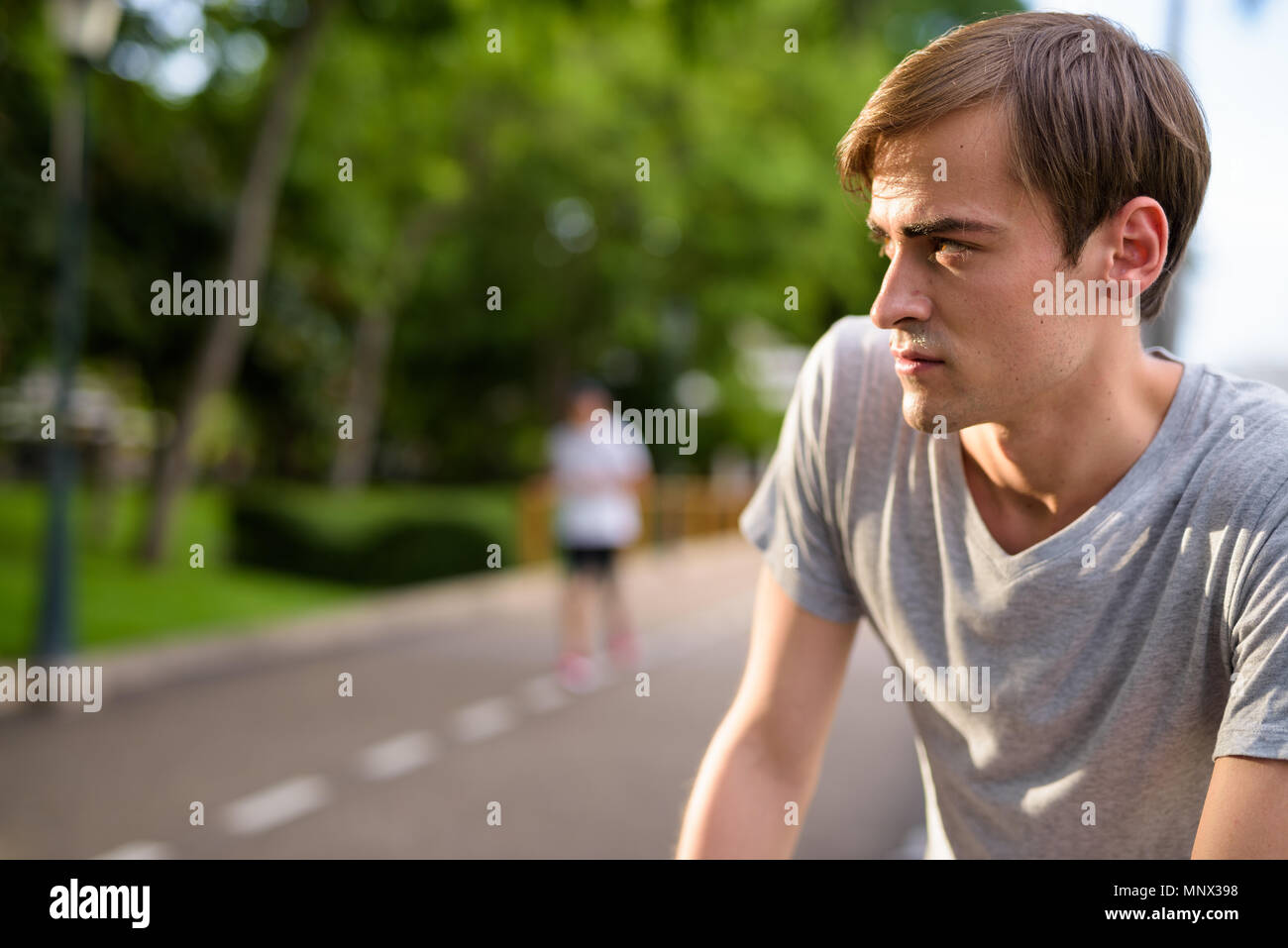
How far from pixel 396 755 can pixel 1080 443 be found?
6.56 m

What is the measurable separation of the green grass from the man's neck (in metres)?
9.52

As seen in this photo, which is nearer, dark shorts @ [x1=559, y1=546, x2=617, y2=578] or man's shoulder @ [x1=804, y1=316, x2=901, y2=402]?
man's shoulder @ [x1=804, y1=316, x2=901, y2=402]

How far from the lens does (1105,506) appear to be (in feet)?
5.03

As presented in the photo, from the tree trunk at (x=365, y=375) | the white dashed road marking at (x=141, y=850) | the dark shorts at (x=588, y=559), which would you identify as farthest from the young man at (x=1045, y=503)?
Result: the tree trunk at (x=365, y=375)

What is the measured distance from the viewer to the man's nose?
147cm

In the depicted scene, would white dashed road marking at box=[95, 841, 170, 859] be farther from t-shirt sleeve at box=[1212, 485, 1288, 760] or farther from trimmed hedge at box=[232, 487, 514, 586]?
trimmed hedge at box=[232, 487, 514, 586]

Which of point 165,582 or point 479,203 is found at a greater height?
point 479,203

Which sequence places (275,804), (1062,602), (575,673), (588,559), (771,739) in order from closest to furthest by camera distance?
(1062,602) < (771,739) < (275,804) < (575,673) < (588,559)

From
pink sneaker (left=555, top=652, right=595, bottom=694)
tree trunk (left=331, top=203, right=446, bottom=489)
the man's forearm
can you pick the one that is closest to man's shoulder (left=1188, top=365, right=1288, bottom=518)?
the man's forearm

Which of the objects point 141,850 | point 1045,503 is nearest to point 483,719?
point 141,850

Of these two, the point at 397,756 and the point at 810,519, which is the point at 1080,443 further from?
the point at 397,756

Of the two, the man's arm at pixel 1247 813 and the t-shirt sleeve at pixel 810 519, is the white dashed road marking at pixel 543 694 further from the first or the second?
the man's arm at pixel 1247 813
